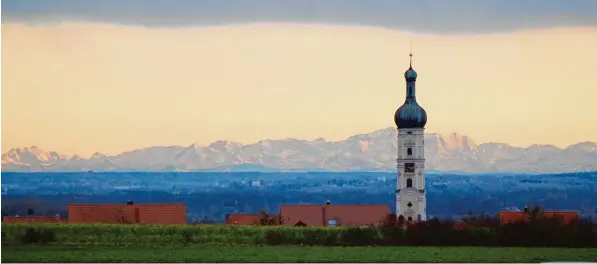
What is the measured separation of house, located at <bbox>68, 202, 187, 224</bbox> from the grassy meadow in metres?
0.85

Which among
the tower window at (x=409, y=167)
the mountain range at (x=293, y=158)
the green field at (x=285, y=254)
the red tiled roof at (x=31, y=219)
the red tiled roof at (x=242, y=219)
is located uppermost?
the tower window at (x=409, y=167)

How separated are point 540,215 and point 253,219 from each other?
13.9 feet

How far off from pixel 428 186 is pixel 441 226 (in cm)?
368

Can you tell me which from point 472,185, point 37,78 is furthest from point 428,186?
point 37,78

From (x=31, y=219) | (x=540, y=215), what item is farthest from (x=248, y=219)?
(x=540, y=215)

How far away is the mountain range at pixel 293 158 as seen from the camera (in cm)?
1856

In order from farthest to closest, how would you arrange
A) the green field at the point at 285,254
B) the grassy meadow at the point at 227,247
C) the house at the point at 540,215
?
the house at the point at 540,215 → the grassy meadow at the point at 227,247 → the green field at the point at 285,254

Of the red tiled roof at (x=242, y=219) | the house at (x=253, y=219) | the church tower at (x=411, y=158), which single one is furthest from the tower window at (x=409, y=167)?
the red tiled roof at (x=242, y=219)

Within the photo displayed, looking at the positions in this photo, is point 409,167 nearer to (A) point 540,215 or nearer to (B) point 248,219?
(B) point 248,219

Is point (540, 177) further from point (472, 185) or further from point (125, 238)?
point (125, 238)

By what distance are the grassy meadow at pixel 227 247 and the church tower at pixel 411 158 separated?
2093 millimetres

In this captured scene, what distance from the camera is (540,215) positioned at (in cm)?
1828

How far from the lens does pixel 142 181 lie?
19250 mm

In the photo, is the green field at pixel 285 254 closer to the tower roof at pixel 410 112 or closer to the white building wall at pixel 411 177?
the tower roof at pixel 410 112
